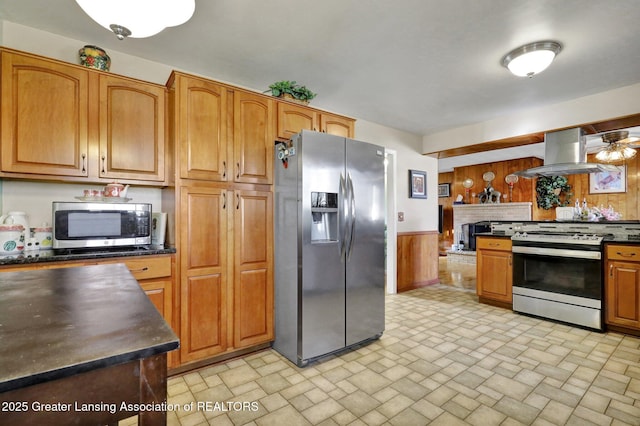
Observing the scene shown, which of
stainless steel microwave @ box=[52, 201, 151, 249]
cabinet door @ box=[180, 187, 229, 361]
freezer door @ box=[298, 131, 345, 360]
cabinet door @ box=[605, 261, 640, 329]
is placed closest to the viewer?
stainless steel microwave @ box=[52, 201, 151, 249]

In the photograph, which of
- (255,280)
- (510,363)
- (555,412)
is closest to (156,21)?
(255,280)

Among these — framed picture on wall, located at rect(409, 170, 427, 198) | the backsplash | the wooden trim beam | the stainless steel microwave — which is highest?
the wooden trim beam

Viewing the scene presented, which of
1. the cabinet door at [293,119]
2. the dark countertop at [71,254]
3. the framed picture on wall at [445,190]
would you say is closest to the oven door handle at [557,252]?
the cabinet door at [293,119]

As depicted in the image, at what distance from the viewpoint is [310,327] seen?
2393 mm

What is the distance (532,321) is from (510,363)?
1.29 meters

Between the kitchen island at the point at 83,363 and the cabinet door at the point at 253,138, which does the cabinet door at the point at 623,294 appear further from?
the kitchen island at the point at 83,363

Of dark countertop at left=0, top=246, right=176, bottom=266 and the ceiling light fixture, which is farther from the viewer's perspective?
the ceiling light fixture

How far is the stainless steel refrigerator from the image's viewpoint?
7.87ft

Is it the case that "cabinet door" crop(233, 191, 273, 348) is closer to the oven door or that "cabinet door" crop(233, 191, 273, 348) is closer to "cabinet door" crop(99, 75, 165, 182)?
"cabinet door" crop(99, 75, 165, 182)

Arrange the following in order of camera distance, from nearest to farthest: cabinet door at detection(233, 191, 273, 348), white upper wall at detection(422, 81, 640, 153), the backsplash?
the backsplash
cabinet door at detection(233, 191, 273, 348)
white upper wall at detection(422, 81, 640, 153)

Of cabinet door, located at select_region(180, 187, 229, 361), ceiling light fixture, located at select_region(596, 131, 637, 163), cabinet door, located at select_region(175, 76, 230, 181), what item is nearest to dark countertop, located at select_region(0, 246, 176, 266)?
cabinet door, located at select_region(180, 187, 229, 361)

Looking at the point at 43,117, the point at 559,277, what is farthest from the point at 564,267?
the point at 43,117

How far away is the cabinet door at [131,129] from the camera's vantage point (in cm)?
220

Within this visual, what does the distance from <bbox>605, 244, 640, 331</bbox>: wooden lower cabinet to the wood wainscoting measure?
7.48 feet
